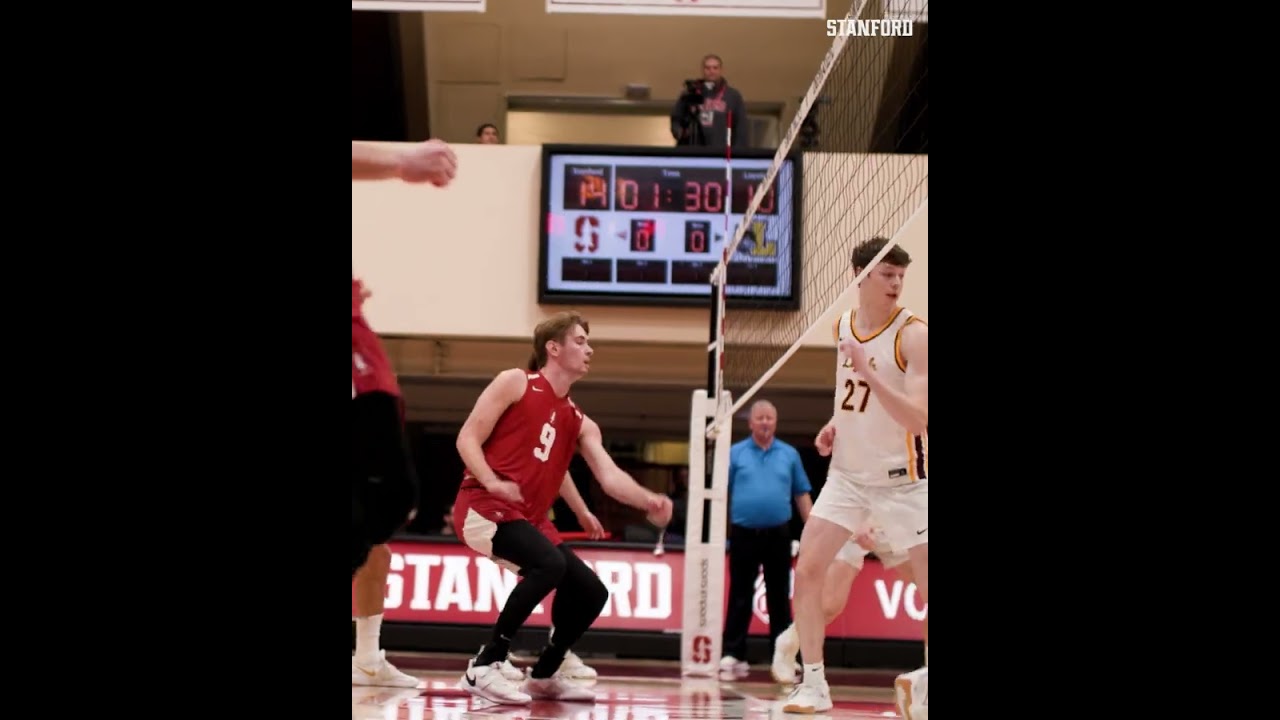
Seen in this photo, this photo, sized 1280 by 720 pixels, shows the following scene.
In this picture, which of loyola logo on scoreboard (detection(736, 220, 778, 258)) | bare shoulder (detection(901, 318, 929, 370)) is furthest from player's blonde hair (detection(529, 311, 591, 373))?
loyola logo on scoreboard (detection(736, 220, 778, 258))

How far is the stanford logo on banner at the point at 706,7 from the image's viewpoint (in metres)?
6.34

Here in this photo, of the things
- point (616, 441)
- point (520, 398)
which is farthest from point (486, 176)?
point (520, 398)

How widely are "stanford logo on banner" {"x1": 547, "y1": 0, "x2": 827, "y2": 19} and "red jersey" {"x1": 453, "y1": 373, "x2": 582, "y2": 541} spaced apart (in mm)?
1818

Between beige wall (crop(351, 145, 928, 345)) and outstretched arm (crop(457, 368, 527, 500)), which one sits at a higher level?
beige wall (crop(351, 145, 928, 345))

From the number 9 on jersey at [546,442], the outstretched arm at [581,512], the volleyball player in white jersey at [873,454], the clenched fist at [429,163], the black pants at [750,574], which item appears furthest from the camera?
the black pants at [750,574]

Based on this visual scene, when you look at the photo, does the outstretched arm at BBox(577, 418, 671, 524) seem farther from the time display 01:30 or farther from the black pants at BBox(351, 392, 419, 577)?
the time display 01:30

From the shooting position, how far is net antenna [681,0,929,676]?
7613 millimetres

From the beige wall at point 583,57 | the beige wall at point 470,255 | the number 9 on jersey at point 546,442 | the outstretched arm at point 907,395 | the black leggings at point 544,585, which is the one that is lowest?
the black leggings at point 544,585

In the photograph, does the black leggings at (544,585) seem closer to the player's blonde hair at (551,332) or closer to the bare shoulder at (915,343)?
the player's blonde hair at (551,332)

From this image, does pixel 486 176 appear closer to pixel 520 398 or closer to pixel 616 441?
pixel 616 441

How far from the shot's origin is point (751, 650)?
A: 995 centimetres

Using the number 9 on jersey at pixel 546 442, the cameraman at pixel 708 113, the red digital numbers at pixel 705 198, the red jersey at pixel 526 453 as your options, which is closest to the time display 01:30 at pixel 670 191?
the red digital numbers at pixel 705 198

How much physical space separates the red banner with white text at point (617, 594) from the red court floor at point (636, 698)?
642 mm
